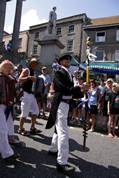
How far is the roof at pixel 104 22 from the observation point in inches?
1690

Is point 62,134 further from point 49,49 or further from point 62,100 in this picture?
point 49,49

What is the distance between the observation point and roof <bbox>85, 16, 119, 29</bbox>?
42938 millimetres

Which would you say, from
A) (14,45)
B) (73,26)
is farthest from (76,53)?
(14,45)

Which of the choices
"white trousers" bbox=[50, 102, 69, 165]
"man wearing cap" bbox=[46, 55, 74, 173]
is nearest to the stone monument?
"man wearing cap" bbox=[46, 55, 74, 173]

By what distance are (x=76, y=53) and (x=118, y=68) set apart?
21126mm

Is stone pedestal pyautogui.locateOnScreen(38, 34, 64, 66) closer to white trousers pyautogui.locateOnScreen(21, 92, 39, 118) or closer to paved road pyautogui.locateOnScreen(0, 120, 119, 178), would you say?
paved road pyautogui.locateOnScreen(0, 120, 119, 178)

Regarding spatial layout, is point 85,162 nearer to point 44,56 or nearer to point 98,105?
point 98,105

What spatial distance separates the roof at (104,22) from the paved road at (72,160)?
36.1m

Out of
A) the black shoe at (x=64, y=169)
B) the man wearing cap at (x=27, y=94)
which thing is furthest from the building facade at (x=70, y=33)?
the black shoe at (x=64, y=169)

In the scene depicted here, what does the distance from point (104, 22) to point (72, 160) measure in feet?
132

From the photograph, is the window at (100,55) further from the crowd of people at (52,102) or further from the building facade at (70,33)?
the crowd of people at (52,102)

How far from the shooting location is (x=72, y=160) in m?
6.24

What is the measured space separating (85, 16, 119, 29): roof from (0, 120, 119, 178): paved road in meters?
36.1

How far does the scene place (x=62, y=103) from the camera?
5656 millimetres
